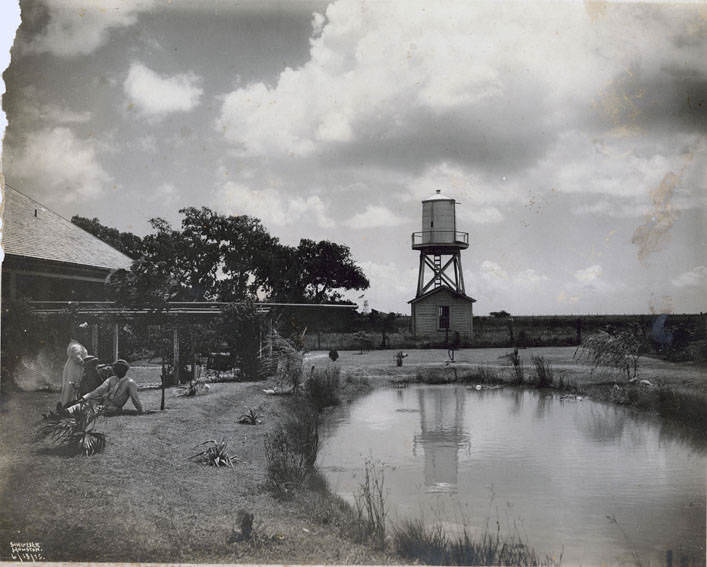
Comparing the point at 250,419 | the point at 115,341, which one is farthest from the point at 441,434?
the point at 115,341

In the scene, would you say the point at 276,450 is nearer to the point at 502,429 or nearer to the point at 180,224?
the point at 180,224

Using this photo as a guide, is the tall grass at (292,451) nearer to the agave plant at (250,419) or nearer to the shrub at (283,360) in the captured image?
the agave plant at (250,419)

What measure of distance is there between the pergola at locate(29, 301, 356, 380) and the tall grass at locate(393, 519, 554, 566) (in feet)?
15.5

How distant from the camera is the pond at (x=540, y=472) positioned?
7.37m

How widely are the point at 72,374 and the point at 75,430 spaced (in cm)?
130

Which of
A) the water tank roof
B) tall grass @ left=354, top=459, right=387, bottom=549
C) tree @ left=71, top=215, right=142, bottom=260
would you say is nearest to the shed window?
the water tank roof

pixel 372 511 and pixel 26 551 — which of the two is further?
pixel 372 511

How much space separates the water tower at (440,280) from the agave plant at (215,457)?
4.84m

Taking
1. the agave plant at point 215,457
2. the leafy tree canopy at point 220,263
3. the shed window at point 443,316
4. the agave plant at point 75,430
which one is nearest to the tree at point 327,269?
the leafy tree canopy at point 220,263

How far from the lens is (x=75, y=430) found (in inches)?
323

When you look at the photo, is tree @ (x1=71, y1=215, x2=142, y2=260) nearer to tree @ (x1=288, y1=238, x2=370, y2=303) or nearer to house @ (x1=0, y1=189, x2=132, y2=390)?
house @ (x1=0, y1=189, x2=132, y2=390)

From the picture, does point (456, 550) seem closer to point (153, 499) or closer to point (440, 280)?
point (153, 499)

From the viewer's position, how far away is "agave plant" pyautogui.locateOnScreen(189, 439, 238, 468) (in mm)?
8453

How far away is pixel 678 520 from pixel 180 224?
8.56 m
